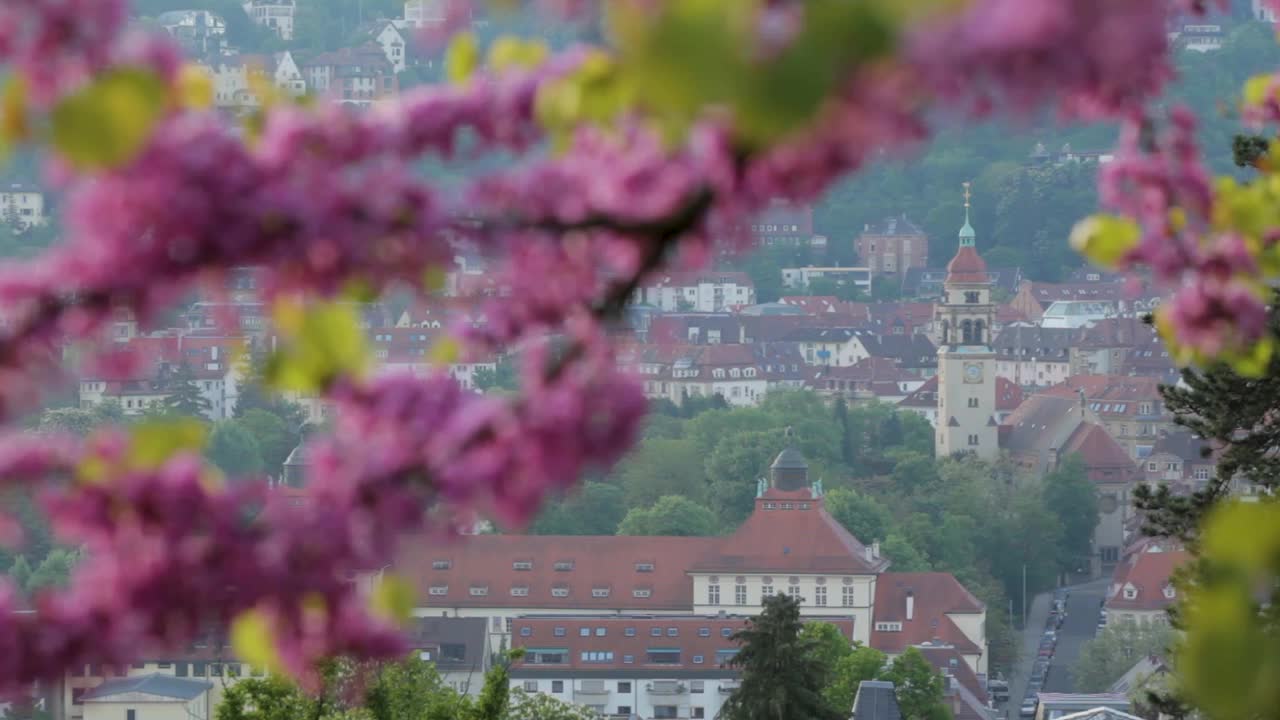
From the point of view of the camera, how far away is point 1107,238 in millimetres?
3865

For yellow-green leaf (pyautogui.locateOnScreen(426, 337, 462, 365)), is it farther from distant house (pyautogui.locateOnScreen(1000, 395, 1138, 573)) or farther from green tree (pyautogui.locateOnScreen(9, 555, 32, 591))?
distant house (pyautogui.locateOnScreen(1000, 395, 1138, 573))

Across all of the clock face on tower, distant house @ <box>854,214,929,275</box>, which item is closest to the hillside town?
the clock face on tower

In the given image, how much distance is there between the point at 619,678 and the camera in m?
77.1

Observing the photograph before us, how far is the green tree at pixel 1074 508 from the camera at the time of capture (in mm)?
101562

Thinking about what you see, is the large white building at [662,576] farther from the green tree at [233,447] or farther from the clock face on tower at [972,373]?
the clock face on tower at [972,373]

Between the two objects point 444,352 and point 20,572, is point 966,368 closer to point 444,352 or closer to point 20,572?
point 20,572

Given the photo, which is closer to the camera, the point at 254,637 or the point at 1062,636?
the point at 254,637

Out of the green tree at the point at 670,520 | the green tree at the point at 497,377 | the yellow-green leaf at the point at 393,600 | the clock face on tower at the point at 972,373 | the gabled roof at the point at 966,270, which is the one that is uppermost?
the gabled roof at the point at 966,270

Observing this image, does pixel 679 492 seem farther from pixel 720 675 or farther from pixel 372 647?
pixel 372 647

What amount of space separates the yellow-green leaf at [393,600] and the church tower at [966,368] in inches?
4308

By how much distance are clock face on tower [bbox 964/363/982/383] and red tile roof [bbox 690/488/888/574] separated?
23.5m

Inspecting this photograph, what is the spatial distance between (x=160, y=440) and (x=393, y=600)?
39 centimetres

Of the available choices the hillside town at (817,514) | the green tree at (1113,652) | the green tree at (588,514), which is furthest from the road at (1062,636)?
the green tree at (588,514)

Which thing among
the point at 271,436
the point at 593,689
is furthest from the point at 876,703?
the point at 271,436
